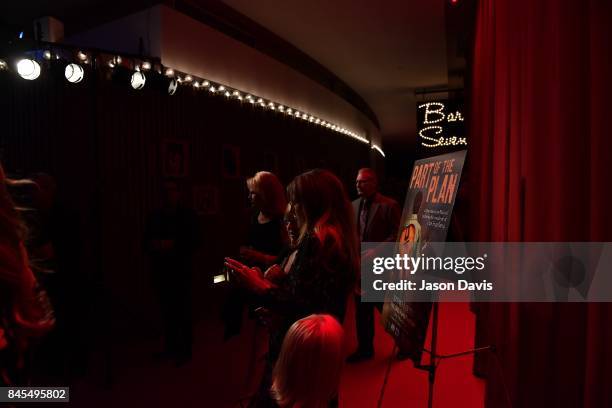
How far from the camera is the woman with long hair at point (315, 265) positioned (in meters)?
1.88

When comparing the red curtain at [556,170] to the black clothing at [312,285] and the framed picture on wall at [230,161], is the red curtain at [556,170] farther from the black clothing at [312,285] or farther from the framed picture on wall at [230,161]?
the framed picture on wall at [230,161]

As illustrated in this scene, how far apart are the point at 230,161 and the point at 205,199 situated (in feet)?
2.33

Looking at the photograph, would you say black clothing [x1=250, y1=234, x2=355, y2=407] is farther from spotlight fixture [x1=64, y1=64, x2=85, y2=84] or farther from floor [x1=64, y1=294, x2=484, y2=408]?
spotlight fixture [x1=64, y1=64, x2=85, y2=84]

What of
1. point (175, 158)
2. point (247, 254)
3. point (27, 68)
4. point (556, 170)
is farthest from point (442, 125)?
point (556, 170)

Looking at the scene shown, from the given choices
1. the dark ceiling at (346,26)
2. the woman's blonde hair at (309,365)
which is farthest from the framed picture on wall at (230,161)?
the woman's blonde hair at (309,365)

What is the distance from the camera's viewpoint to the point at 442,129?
615cm

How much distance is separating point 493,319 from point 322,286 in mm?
1273

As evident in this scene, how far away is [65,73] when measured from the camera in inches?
171

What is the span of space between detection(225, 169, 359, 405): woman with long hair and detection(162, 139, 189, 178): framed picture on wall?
346 cm

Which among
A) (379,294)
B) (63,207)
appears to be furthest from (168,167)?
(379,294)

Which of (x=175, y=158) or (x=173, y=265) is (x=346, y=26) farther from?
(x=173, y=265)

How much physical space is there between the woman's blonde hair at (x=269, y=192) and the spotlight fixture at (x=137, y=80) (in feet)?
6.90

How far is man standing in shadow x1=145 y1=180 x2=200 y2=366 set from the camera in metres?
3.94

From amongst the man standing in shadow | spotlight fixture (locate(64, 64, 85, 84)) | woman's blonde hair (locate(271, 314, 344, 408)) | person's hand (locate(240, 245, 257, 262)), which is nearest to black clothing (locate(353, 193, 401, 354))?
person's hand (locate(240, 245, 257, 262))
